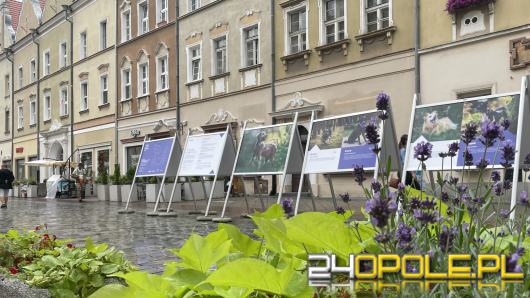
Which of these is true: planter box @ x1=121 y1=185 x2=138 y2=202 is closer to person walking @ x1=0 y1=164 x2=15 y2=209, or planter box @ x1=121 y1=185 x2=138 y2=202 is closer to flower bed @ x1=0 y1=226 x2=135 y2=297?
Answer: person walking @ x1=0 y1=164 x2=15 y2=209

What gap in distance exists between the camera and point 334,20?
17297 millimetres

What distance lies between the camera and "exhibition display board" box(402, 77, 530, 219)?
6289 millimetres

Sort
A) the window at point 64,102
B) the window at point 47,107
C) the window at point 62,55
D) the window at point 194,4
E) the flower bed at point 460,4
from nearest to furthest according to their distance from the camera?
1. the flower bed at point 460,4
2. the window at point 194,4
3. the window at point 64,102
4. the window at point 62,55
5. the window at point 47,107

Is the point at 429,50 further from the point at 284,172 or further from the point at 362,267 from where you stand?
the point at 362,267

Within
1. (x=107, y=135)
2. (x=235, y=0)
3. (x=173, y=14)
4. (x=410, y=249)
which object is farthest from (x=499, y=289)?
(x=107, y=135)

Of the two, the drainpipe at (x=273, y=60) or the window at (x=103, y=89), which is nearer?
the drainpipe at (x=273, y=60)

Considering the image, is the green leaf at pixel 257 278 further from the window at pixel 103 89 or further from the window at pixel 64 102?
the window at pixel 64 102

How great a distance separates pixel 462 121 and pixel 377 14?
985 cm

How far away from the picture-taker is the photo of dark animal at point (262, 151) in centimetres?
1045

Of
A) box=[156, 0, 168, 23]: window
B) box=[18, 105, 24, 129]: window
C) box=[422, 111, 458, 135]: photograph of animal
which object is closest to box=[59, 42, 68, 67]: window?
box=[18, 105, 24, 129]: window

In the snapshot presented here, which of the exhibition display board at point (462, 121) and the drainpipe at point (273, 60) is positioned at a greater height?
the drainpipe at point (273, 60)

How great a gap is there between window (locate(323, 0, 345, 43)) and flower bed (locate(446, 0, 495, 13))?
3.94 meters

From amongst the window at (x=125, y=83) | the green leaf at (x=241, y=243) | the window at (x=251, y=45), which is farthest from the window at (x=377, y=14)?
the window at (x=125, y=83)

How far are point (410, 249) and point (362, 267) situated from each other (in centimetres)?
25
